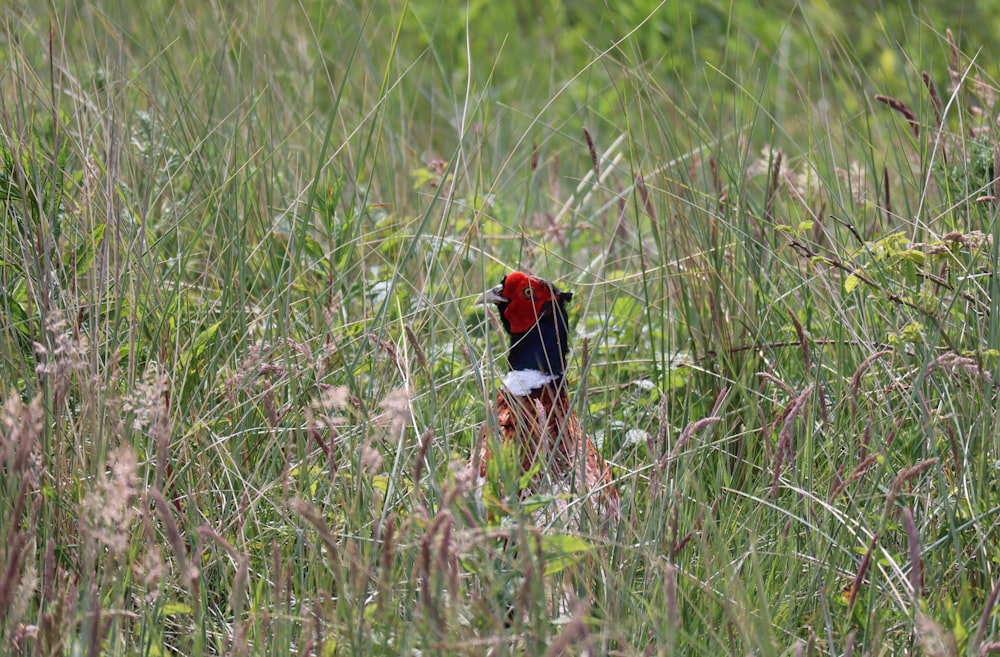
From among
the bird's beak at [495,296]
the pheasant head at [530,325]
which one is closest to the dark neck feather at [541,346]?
the pheasant head at [530,325]

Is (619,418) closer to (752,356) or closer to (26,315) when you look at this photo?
(752,356)

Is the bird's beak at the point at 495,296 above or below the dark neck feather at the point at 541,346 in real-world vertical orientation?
above

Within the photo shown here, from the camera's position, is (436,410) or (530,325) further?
(530,325)

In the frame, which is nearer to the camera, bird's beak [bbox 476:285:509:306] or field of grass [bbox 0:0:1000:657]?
field of grass [bbox 0:0:1000:657]

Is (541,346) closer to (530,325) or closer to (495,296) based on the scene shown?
(530,325)

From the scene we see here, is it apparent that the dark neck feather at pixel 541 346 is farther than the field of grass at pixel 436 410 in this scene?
Yes

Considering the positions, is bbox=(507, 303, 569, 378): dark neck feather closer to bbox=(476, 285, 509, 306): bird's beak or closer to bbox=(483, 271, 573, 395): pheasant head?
bbox=(483, 271, 573, 395): pheasant head

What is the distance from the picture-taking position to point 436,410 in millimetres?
2994

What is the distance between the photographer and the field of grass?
2.01 metres

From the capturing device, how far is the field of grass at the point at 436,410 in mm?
2008

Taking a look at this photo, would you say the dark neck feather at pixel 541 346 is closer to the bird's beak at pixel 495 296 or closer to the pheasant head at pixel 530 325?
the pheasant head at pixel 530 325

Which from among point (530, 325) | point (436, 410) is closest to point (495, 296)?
point (530, 325)

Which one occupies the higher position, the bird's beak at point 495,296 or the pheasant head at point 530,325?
the bird's beak at point 495,296

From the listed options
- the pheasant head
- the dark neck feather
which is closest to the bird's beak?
the pheasant head
